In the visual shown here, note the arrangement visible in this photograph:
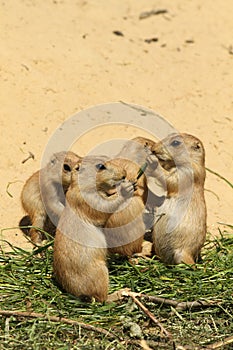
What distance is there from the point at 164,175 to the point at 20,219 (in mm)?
1740


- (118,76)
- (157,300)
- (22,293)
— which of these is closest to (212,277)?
(157,300)

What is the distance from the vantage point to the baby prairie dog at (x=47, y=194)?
7879 millimetres

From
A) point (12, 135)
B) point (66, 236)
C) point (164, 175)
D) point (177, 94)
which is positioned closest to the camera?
point (66, 236)

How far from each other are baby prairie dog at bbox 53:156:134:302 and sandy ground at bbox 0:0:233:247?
131 cm

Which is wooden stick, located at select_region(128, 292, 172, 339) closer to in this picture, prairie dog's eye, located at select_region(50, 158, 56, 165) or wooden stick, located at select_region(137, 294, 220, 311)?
wooden stick, located at select_region(137, 294, 220, 311)

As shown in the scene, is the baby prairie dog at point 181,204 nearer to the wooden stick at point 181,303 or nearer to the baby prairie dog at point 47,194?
the wooden stick at point 181,303

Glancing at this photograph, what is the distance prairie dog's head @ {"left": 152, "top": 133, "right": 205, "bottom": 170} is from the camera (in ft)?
23.9

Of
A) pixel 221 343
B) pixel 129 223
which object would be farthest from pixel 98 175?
pixel 221 343

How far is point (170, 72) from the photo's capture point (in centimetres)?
1080

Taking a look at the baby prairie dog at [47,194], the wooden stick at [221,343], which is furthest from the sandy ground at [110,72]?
the wooden stick at [221,343]

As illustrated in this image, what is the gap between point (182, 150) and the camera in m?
7.30

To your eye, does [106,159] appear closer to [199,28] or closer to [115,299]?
[115,299]

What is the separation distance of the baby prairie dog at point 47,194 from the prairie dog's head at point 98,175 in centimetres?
106

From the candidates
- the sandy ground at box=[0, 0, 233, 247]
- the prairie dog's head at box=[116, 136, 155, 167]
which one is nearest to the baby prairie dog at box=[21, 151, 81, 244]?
the sandy ground at box=[0, 0, 233, 247]
